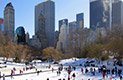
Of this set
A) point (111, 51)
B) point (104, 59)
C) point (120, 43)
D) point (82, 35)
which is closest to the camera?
point (120, 43)

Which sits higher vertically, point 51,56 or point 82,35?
point 82,35

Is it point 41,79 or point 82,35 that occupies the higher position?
point 82,35

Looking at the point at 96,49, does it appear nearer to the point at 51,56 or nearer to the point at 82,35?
the point at 51,56

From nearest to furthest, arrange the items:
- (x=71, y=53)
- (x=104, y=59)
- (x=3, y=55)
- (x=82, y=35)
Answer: (x=104, y=59), (x=3, y=55), (x=71, y=53), (x=82, y=35)

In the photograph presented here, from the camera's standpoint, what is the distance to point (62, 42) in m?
178

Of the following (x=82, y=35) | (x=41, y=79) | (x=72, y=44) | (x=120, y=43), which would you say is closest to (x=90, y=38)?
(x=82, y=35)

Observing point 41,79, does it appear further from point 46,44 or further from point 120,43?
point 46,44

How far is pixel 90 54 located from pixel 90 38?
181ft

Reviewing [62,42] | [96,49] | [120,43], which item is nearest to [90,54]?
[96,49]

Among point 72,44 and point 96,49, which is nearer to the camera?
point 96,49

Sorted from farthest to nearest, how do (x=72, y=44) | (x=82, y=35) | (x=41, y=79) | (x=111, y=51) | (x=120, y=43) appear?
(x=82, y=35) → (x=72, y=44) → (x=111, y=51) → (x=120, y=43) → (x=41, y=79)

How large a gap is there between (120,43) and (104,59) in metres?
11.9

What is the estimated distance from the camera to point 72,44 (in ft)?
418

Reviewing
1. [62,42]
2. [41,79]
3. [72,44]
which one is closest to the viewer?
[41,79]
